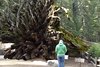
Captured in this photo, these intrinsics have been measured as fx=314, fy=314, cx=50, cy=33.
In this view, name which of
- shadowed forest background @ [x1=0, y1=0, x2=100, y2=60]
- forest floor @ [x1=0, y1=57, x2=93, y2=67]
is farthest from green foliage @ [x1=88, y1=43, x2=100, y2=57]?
shadowed forest background @ [x1=0, y1=0, x2=100, y2=60]

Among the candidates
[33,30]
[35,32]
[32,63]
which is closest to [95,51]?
[32,63]

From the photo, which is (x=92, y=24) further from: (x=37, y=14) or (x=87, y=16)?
(x=37, y=14)

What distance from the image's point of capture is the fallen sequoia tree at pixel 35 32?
16.1m

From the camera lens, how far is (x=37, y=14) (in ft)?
54.4

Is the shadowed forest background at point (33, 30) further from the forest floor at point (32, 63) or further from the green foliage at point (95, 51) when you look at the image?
the green foliage at point (95, 51)

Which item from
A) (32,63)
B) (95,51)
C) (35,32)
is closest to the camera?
(32,63)

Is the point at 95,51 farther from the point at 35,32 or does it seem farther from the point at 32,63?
the point at 35,32

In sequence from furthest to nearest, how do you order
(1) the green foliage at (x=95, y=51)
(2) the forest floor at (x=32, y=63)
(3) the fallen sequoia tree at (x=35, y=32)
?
(3) the fallen sequoia tree at (x=35, y=32), (1) the green foliage at (x=95, y=51), (2) the forest floor at (x=32, y=63)

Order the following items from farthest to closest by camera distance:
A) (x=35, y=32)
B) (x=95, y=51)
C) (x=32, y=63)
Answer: (x=35, y=32) → (x=95, y=51) → (x=32, y=63)

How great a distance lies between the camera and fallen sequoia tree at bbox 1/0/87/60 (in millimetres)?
16125

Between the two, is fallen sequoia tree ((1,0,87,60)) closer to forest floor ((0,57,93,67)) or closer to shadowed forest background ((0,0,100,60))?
shadowed forest background ((0,0,100,60))

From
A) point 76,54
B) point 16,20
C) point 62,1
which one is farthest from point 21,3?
point 62,1

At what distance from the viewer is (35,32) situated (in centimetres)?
1653

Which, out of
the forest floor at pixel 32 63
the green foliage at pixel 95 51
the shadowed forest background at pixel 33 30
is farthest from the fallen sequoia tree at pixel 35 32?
the green foliage at pixel 95 51
